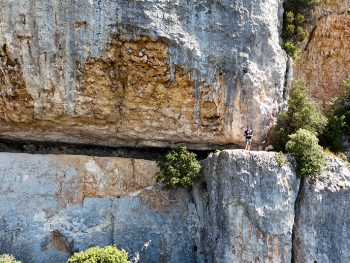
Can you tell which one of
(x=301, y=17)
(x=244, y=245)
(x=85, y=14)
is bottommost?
(x=244, y=245)

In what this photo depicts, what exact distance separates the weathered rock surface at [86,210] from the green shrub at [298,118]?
427 centimetres

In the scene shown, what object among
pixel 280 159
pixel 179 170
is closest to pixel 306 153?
pixel 280 159

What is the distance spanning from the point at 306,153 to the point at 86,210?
316 inches

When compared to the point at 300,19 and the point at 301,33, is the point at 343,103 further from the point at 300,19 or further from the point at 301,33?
the point at 300,19

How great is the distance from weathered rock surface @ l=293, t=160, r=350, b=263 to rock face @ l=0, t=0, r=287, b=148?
3.08m

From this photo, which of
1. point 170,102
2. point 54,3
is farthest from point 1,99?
point 170,102

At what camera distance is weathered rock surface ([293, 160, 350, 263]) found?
13.5 m

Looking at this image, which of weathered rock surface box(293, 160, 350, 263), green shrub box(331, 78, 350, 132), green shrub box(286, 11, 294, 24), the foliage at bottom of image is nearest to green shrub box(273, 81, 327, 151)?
green shrub box(331, 78, 350, 132)

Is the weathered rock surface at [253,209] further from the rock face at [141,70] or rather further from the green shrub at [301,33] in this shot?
the green shrub at [301,33]

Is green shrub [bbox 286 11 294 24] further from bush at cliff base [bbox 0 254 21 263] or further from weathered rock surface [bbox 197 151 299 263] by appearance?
bush at cliff base [bbox 0 254 21 263]

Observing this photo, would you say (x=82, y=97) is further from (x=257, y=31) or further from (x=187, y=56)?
(x=257, y=31)

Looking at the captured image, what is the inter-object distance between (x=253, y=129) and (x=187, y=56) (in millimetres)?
3800

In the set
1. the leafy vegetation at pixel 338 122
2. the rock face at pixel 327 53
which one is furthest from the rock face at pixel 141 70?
the rock face at pixel 327 53

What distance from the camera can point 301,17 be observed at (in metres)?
17.5
